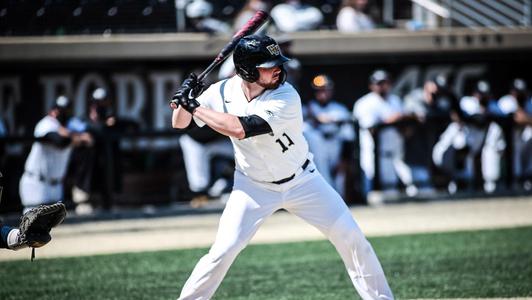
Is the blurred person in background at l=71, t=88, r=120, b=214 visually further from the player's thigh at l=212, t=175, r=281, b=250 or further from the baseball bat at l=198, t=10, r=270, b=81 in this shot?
the player's thigh at l=212, t=175, r=281, b=250

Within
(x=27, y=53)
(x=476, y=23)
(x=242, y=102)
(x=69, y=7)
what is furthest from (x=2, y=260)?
(x=476, y=23)

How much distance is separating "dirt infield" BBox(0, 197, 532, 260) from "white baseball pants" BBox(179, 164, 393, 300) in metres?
4.18

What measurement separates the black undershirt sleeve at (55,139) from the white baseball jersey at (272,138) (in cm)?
679

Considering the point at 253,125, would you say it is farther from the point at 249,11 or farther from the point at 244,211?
the point at 249,11

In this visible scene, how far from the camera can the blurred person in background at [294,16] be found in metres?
15.1

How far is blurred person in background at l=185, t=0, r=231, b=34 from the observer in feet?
48.8

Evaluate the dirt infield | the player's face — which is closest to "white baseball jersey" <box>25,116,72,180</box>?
the dirt infield

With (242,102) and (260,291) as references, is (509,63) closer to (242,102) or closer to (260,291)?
(260,291)

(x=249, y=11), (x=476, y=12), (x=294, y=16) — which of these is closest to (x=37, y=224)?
(x=249, y=11)

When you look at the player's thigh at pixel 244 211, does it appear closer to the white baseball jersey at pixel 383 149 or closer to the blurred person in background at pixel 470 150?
the white baseball jersey at pixel 383 149

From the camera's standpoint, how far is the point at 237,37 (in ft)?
21.6

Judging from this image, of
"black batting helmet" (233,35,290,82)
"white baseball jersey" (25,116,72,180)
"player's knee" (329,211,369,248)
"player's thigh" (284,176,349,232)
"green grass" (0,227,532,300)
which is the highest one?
"black batting helmet" (233,35,290,82)

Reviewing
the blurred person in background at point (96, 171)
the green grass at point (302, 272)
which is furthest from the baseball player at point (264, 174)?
the blurred person in background at point (96, 171)

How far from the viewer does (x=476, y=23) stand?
53.3 ft
